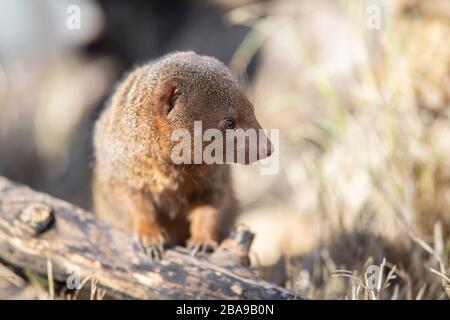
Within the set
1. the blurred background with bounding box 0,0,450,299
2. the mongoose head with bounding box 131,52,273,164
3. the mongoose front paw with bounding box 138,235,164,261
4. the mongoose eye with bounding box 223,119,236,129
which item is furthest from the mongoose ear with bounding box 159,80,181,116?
the blurred background with bounding box 0,0,450,299

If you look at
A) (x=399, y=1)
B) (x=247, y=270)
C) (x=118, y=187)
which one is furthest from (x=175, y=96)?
(x=399, y=1)

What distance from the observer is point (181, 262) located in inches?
111

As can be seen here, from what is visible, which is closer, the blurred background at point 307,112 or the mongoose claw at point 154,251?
the mongoose claw at point 154,251

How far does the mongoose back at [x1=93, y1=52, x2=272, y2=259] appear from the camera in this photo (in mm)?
2613

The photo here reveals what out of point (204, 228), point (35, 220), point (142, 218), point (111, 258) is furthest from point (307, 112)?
point (35, 220)

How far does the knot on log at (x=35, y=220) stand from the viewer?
279 cm

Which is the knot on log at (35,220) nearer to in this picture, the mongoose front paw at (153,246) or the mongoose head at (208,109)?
the mongoose front paw at (153,246)

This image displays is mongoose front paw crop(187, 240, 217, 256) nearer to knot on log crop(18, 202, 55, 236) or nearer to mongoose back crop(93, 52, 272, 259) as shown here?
mongoose back crop(93, 52, 272, 259)

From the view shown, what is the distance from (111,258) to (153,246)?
223mm

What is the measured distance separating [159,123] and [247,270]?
2.72ft

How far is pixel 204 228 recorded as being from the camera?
3.05 meters

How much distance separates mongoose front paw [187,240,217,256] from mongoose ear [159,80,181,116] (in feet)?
2.42

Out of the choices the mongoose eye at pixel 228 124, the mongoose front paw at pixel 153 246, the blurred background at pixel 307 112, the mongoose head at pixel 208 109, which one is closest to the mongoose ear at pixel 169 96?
the mongoose head at pixel 208 109
